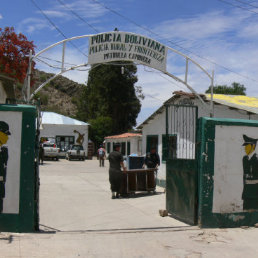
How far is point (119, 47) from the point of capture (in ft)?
33.2

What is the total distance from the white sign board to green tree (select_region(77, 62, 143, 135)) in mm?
38154

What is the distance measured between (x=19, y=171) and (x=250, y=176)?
4.57 metres

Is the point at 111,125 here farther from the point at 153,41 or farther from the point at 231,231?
the point at 231,231

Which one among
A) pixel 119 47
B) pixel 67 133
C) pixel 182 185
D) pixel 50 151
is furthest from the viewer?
pixel 67 133

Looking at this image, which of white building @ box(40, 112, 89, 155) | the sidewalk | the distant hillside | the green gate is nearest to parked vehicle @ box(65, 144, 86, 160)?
white building @ box(40, 112, 89, 155)

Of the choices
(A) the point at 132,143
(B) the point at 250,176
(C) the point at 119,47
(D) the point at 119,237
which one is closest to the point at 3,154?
(D) the point at 119,237

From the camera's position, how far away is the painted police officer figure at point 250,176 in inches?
310

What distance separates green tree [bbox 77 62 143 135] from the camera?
162 ft

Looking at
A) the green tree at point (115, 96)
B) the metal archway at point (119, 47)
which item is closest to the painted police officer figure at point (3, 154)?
the metal archway at point (119, 47)

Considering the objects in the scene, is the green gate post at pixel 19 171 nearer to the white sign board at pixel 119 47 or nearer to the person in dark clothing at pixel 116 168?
the white sign board at pixel 119 47

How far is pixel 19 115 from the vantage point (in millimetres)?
6707

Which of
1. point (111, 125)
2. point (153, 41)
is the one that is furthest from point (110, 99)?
point (153, 41)

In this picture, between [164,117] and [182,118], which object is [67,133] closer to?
[164,117]

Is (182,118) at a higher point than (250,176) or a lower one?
higher
